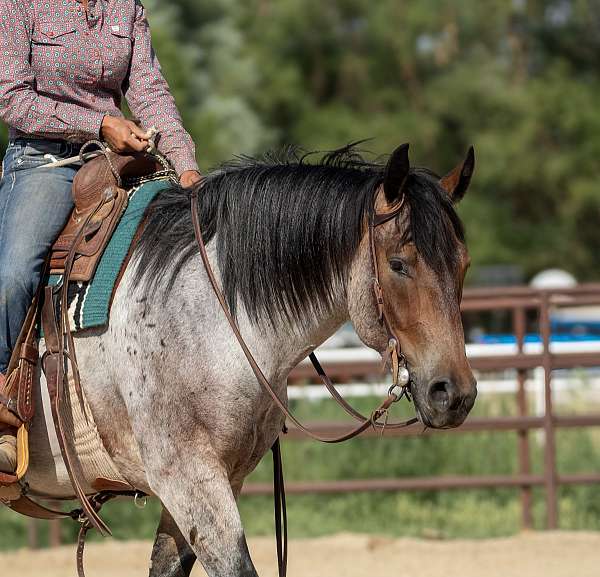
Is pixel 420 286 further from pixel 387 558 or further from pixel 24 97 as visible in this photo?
pixel 387 558

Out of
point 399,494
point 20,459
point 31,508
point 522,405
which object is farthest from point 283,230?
point 399,494

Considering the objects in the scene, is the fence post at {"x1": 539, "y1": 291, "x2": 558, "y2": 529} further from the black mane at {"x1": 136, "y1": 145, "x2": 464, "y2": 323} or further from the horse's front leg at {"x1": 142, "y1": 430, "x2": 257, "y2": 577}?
the horse's front leg at {"x1": 142, "y1": 430, "x2": 257, "y2": 577}

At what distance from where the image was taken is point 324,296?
383 cm

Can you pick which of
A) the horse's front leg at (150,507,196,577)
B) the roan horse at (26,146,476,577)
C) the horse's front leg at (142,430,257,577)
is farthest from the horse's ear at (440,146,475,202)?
the horse's front leg at (150,507,196,577)

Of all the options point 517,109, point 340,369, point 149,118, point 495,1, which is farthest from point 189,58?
point 149,118

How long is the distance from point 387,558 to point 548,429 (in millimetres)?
1492

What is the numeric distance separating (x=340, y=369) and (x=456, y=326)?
4.72 m

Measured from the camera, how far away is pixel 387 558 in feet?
24.0

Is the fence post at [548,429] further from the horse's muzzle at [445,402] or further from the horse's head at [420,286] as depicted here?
the horse's muzzle at [445,402]

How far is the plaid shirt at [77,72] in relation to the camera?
411 centimetres

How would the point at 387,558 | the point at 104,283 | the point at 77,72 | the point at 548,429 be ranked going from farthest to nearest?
the point at 548,429, the point at 387,558, the point at 77,72, the point at 104,283

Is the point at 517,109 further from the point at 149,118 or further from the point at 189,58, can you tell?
the point at 149,118

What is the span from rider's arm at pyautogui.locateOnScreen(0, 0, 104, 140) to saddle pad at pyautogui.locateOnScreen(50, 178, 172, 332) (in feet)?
1.15

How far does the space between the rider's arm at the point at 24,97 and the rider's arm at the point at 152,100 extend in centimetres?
26
